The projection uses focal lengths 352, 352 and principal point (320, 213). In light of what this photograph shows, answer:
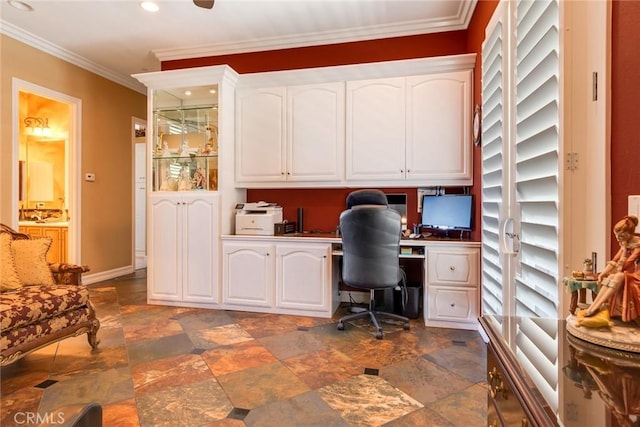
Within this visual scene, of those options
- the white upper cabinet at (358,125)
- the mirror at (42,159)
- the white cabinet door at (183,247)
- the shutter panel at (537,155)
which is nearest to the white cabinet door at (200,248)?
the white cabinet door at (183,247)

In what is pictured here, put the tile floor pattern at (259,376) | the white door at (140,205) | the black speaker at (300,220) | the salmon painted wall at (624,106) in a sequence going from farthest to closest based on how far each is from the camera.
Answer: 1. the white door at (140,205)
2. the black speaker at (300,220)
3. the tile floor pattern at (259,376)
4. the salmon painted wall at (624,106)

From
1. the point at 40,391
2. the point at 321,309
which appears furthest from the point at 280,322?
the point at 40,391

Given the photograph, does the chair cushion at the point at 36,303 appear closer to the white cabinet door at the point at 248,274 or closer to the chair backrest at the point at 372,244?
the white cabinet door at the point at 248,274

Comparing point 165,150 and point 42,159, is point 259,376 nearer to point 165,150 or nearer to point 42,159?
point 165,150

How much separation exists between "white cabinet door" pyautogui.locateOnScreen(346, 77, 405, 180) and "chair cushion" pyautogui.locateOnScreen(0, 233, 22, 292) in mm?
2775

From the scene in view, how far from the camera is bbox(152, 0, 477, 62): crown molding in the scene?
3.48m

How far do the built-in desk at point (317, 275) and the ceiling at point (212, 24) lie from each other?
7.10 ft

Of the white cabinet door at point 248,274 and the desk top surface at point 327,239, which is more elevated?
the desk top surface at point 327,239

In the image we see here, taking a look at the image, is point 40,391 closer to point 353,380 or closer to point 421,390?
point 353,380

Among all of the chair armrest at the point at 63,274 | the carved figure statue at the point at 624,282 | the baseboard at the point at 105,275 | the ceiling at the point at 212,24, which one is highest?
the ceiling at the point at 212,24

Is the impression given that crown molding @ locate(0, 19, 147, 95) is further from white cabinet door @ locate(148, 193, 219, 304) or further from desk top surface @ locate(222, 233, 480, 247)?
desk top surface @ locate(222, 233, 480, 247)

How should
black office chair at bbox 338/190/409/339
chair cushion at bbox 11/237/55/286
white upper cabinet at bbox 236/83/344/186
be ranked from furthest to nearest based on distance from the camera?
white upper cabinet at bbox 236/83/344/186, black office chair at bbox 338/190/409/339, chair cushion at bbox 11/237/55/286

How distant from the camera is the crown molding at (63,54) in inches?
147

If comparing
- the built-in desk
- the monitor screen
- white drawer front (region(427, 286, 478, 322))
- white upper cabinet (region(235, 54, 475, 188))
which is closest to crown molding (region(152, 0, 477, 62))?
white upper cabinet (region(235, 54, 475, 188))
